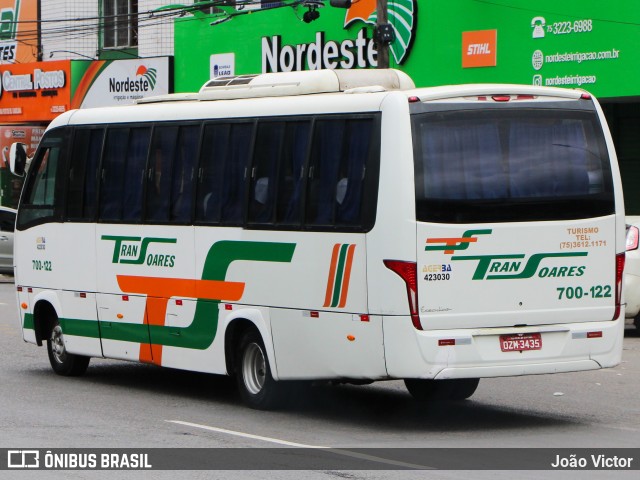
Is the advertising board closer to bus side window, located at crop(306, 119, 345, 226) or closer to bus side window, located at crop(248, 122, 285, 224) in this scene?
bus side window, located at crop(248, 122, 285, 224)

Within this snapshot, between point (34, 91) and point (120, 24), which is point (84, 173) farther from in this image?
point (120, 24)

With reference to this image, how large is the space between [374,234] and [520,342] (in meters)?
1.47

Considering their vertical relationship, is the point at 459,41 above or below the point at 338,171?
above

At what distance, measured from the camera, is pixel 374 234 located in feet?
36.3

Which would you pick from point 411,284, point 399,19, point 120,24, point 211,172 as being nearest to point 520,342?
point 411,284

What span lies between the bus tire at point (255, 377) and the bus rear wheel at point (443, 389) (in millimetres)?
1284

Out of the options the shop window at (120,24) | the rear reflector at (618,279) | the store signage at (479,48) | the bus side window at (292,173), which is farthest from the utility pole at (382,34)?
the shop window at (120,24)

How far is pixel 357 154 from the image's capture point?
11430mm

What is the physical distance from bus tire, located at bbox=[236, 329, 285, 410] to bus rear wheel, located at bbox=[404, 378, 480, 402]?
1284 millimetres

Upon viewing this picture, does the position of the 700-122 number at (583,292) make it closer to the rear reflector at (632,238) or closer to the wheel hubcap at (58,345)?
the wheel hubcap at (58,345)

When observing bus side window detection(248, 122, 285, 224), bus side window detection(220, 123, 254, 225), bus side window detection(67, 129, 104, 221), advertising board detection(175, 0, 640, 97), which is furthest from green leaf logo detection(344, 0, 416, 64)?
bus side window detection(248, 122, 285, 224)

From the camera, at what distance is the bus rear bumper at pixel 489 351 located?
10.9 m

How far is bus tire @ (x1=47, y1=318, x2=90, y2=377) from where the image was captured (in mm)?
15336

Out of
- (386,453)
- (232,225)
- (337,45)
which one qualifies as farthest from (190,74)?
(386,453)
